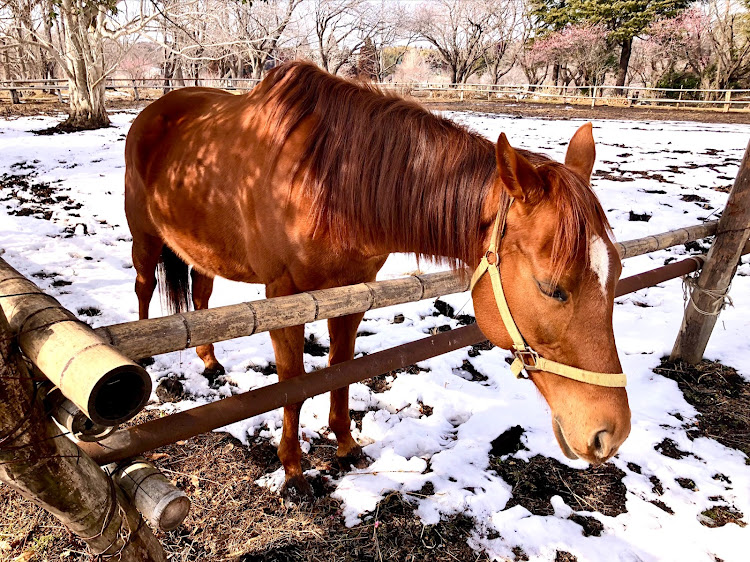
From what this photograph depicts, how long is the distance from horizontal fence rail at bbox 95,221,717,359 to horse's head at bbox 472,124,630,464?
0.30 metres

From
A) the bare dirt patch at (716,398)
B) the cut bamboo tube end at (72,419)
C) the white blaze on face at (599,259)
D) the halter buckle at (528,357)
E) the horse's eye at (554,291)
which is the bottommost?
the bare dirt patch at (716,398)

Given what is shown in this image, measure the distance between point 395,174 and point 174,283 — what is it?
2.55 m

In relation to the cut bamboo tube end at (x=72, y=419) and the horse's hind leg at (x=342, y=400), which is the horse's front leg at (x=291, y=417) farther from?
the cut bamboo tube end at (x=72, y=419)

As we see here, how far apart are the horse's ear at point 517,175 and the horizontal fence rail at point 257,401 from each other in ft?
2.88

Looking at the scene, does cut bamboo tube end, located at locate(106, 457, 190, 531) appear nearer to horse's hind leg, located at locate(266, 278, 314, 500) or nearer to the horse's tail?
horse's hind leg, located at locate(266, 278, 314, 500)

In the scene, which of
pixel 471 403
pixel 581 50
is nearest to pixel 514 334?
pixel 471 403

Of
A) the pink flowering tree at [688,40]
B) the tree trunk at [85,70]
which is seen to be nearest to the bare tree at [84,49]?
the tree trunk at [85,70]

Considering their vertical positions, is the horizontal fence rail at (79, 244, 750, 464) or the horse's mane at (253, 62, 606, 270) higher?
the horse's mane at (253, 62, 606, 270)

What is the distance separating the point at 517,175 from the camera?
130 centimetres

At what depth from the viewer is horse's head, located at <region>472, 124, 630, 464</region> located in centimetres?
131

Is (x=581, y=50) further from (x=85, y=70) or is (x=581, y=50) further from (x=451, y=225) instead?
(x=451, y=225)

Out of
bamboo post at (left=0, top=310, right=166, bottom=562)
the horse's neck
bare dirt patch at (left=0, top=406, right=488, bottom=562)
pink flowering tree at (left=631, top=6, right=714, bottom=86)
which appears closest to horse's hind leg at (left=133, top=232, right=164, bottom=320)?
bare dirt patch at (left=0, top=406, right=488, bottom=562)

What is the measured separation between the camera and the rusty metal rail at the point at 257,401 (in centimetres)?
125

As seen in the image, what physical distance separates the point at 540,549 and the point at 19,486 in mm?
1961
